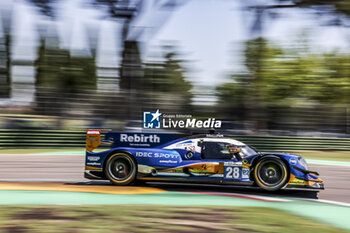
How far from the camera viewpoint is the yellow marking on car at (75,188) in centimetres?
758

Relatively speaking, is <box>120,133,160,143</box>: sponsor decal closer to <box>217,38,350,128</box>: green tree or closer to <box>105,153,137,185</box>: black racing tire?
<box>105,153,137,185</box>: black racing tire

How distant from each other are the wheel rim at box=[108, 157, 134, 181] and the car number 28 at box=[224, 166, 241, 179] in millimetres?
1950

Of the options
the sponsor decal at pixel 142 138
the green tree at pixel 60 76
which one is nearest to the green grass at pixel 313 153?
the green tree at pixel 60 76

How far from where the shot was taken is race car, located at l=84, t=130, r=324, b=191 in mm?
7355

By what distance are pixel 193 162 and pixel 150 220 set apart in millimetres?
2706

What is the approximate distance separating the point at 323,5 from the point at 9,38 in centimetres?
1902

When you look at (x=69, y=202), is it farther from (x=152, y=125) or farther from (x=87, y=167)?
→ (x=152, y=125)

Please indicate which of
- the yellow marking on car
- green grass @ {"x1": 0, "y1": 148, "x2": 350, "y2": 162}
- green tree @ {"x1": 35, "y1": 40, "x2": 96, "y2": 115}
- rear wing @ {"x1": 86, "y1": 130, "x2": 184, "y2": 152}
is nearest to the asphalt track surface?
the yellow marking on car

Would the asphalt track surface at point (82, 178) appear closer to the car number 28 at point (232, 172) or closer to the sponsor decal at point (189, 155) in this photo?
the car number 28 at point (232, 172)

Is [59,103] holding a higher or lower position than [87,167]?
higher

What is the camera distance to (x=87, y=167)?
8.25 metres

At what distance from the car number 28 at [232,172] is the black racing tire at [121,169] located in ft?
5.99

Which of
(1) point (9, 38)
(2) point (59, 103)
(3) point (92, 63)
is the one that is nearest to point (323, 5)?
(3) point (92, 63)

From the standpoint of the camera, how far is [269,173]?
7461 millimetres
